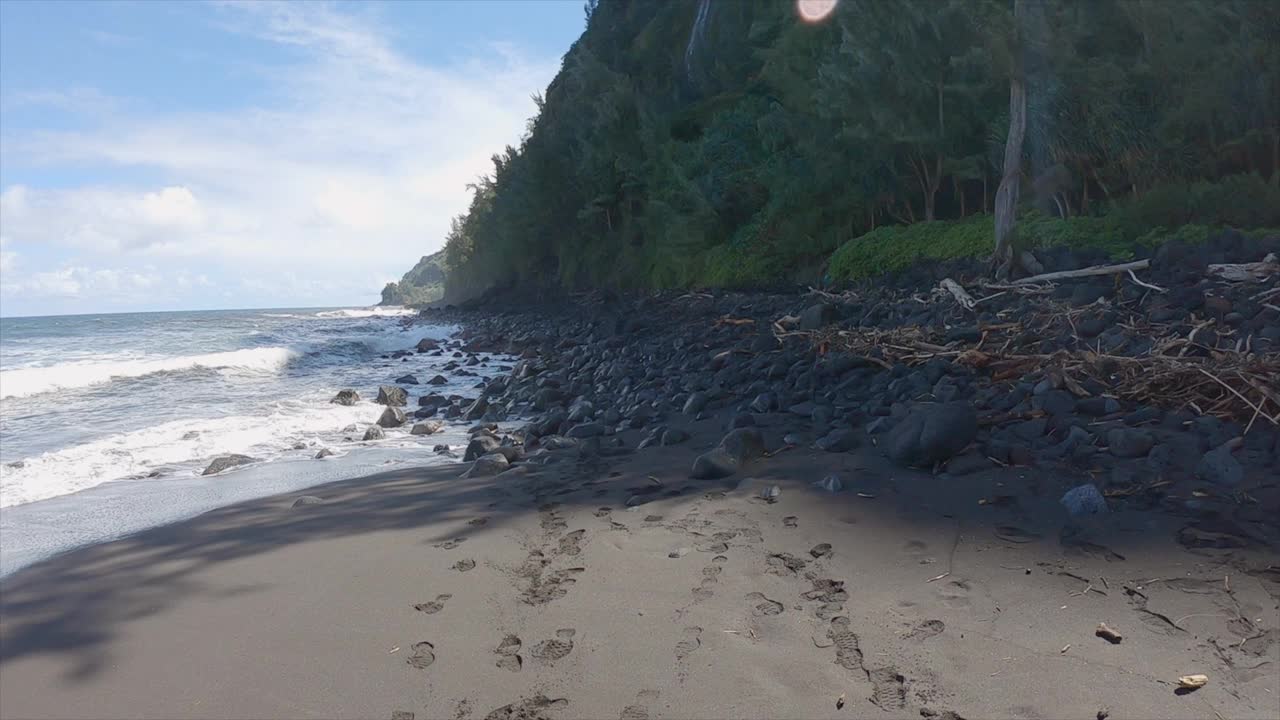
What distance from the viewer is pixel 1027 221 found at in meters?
12.9

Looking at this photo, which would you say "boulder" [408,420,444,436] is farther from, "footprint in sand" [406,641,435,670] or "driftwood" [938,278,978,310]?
"driftwood" [938,278,978,310]

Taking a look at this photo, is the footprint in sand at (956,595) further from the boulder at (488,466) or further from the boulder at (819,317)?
the boulder at (819,317)

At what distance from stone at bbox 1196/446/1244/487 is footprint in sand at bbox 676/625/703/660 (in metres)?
2.51

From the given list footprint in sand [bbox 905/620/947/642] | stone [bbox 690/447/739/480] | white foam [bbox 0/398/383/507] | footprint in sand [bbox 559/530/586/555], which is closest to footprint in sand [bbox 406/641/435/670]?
footprint in sand [bbox 559/530/586/555]

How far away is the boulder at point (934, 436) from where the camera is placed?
3.93 metres

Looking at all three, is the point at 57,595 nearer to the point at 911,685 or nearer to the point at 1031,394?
the point at 911,685

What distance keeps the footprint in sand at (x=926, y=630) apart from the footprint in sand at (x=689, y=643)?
25.8 inches

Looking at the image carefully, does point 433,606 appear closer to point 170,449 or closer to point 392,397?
point 170,449

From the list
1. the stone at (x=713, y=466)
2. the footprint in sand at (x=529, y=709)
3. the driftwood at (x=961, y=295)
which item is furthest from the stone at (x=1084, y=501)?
the driftwood at (x=961, y=295)

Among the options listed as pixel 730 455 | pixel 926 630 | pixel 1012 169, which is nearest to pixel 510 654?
pixel 926 630

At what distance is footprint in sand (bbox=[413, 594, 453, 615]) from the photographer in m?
2.88

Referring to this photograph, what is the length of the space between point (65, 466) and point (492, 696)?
22.1 feet

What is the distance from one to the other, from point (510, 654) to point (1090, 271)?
8676mm

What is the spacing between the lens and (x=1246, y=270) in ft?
24.1
